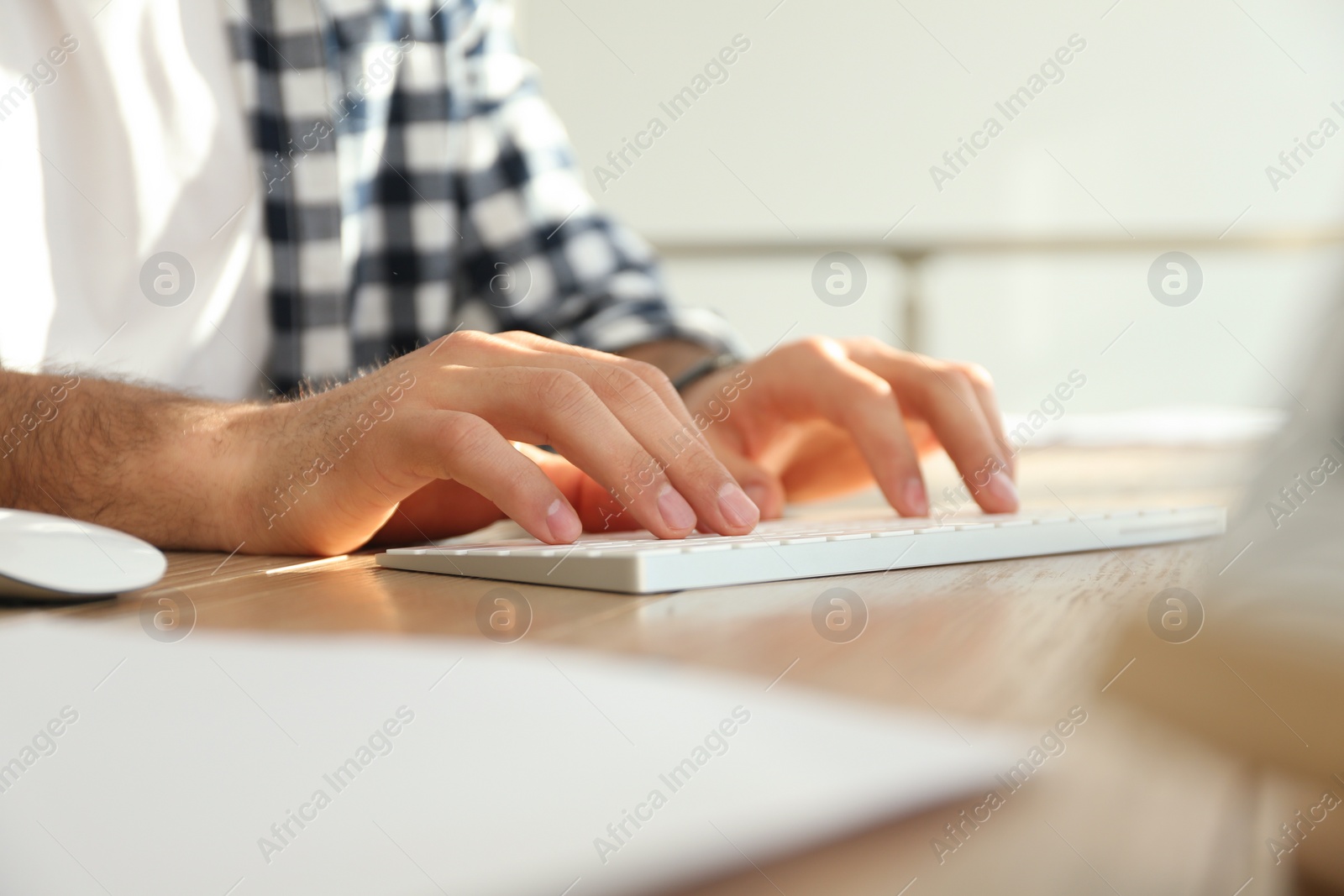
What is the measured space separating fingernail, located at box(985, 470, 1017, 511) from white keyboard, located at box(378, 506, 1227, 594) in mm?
50

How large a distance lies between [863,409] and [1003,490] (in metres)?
0.10

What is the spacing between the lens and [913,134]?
13.9ft

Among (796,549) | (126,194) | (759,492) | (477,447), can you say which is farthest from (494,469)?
(126,194)

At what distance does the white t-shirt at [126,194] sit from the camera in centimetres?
75

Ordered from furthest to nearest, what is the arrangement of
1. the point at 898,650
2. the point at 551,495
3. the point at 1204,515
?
the point at 1204,515 < the point at 551,495 < the point at 898,650

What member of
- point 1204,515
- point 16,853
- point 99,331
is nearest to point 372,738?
point 16,853

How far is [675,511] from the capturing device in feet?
1.48

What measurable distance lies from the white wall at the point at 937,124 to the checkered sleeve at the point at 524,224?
279cm

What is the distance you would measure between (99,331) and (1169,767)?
82 cm

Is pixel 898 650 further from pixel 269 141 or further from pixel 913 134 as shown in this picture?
pixel 913 134

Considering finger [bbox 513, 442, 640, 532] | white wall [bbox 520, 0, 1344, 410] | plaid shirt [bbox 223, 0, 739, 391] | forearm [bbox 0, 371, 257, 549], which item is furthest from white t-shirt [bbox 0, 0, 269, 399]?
white wall [bbox 520, 0, 1344, 410]

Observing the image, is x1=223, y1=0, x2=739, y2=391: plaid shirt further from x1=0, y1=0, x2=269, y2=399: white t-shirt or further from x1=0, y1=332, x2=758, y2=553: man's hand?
x1=0, y1=332, x2=758, y2=553: man's hand

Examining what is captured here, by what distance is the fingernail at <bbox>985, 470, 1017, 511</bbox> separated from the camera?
1.97ft

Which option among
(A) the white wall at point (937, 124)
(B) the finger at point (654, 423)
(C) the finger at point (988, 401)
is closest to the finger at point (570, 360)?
(B) the finger at point (654, 423)
